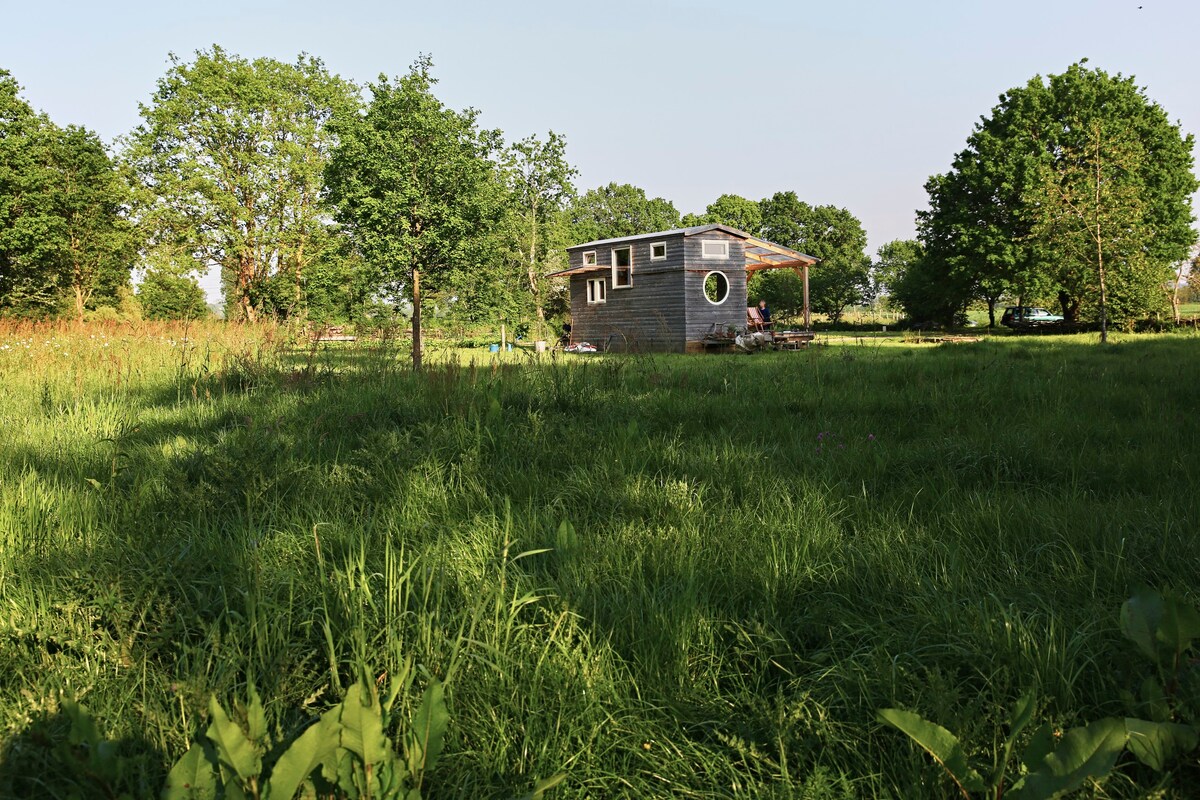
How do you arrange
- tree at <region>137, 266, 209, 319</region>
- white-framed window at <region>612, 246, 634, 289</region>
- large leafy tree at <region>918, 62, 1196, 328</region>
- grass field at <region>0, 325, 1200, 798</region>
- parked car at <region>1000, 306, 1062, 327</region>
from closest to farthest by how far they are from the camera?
grass field at <region>0, 325, 1200, 798</region>
white-framed window at <region>612, 246, 634, 289</region>
large leafy tree at <region>918, 62, 1196, 328</region>
tree at <region>137, 266, 209, 319</region>
parked car at <region>1000, 306, 1062, 327</region>

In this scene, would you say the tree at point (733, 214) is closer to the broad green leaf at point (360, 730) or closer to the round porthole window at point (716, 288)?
the round porthole window at point (716, 288)

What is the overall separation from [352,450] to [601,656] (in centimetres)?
286

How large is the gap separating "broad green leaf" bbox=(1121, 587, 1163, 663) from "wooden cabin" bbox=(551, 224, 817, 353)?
2149 centimetres

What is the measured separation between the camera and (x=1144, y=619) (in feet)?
4.83

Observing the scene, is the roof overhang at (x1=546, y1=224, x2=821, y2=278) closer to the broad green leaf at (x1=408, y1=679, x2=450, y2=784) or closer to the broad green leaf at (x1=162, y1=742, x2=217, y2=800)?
the broad green leaf at (x1=408, y1=679, x2=450, y2=784)

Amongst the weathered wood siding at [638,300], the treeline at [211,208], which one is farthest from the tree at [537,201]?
the weathered wood siding at [638,300]

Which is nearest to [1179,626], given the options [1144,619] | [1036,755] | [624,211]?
[1144,619]

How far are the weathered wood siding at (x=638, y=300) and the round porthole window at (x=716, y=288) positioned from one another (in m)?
1.20

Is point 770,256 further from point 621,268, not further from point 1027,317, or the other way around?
point 1027,317

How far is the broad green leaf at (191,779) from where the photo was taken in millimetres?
1116

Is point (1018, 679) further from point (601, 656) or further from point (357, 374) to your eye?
point (357, 374)

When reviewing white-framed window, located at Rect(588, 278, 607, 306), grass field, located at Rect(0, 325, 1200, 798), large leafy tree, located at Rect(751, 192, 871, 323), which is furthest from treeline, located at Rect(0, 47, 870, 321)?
large leafy tree, located at Rect(751, 192, 871, 323)

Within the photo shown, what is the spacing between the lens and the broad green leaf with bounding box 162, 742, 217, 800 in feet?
3.66

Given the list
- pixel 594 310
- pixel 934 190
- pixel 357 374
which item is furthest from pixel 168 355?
pixel 934 190
